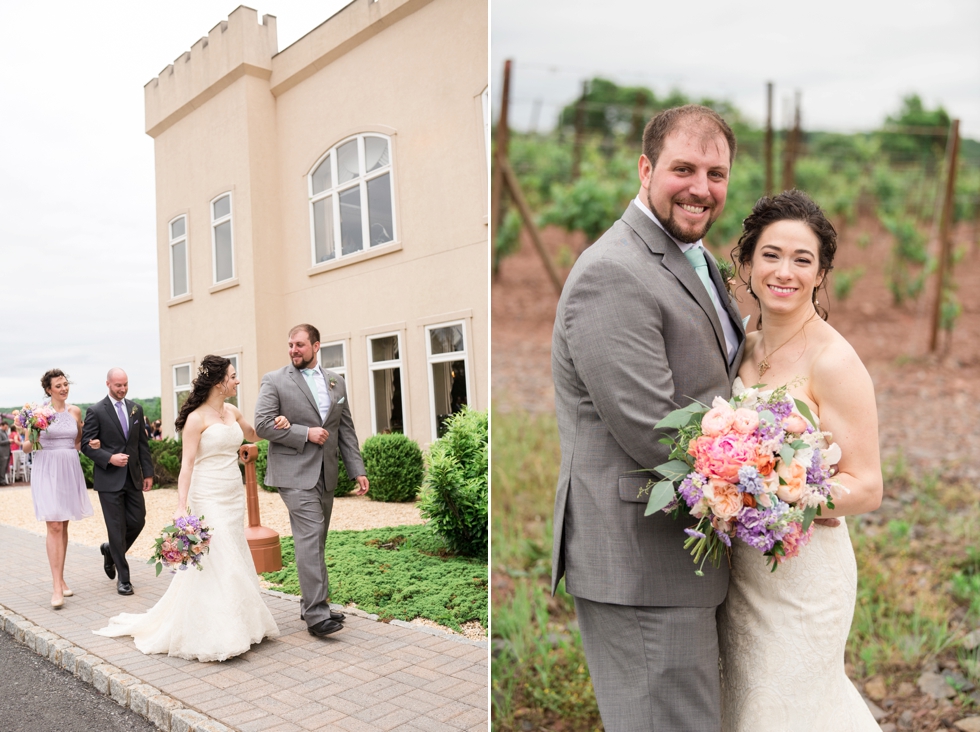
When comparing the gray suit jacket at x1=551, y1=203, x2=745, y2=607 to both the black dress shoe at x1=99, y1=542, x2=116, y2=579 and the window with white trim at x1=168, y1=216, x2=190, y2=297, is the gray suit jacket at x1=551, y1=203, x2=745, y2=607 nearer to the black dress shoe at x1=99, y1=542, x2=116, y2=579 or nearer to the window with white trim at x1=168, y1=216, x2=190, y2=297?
the window with white trim at x1=168, y1=216, x2=190, y2=297

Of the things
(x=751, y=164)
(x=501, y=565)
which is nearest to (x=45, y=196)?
(x=501, y=565)

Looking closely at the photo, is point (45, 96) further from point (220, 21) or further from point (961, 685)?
point (961, 685)

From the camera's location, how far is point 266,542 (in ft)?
13.6

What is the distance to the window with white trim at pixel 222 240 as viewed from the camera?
11.0ft

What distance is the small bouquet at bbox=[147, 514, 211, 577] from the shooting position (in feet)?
11.6

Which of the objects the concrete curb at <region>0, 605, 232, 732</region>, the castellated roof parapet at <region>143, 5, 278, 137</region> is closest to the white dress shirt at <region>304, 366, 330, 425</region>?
the castellated roof parapet at <region>143, 5, 278, 137</region>

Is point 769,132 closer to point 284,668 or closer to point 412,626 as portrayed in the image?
point 412,626

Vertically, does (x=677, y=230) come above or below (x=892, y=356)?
above

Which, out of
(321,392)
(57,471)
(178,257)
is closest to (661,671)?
(321,392)

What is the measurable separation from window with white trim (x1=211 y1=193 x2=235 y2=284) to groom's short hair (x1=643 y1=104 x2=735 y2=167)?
6.20 feet

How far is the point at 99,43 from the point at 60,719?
107 inches

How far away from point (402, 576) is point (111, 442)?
1.44 meters

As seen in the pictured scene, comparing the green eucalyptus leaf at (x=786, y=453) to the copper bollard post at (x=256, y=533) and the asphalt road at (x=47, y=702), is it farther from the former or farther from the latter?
the copper bollard post at (x=256, y=533)

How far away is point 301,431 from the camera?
155 inches
